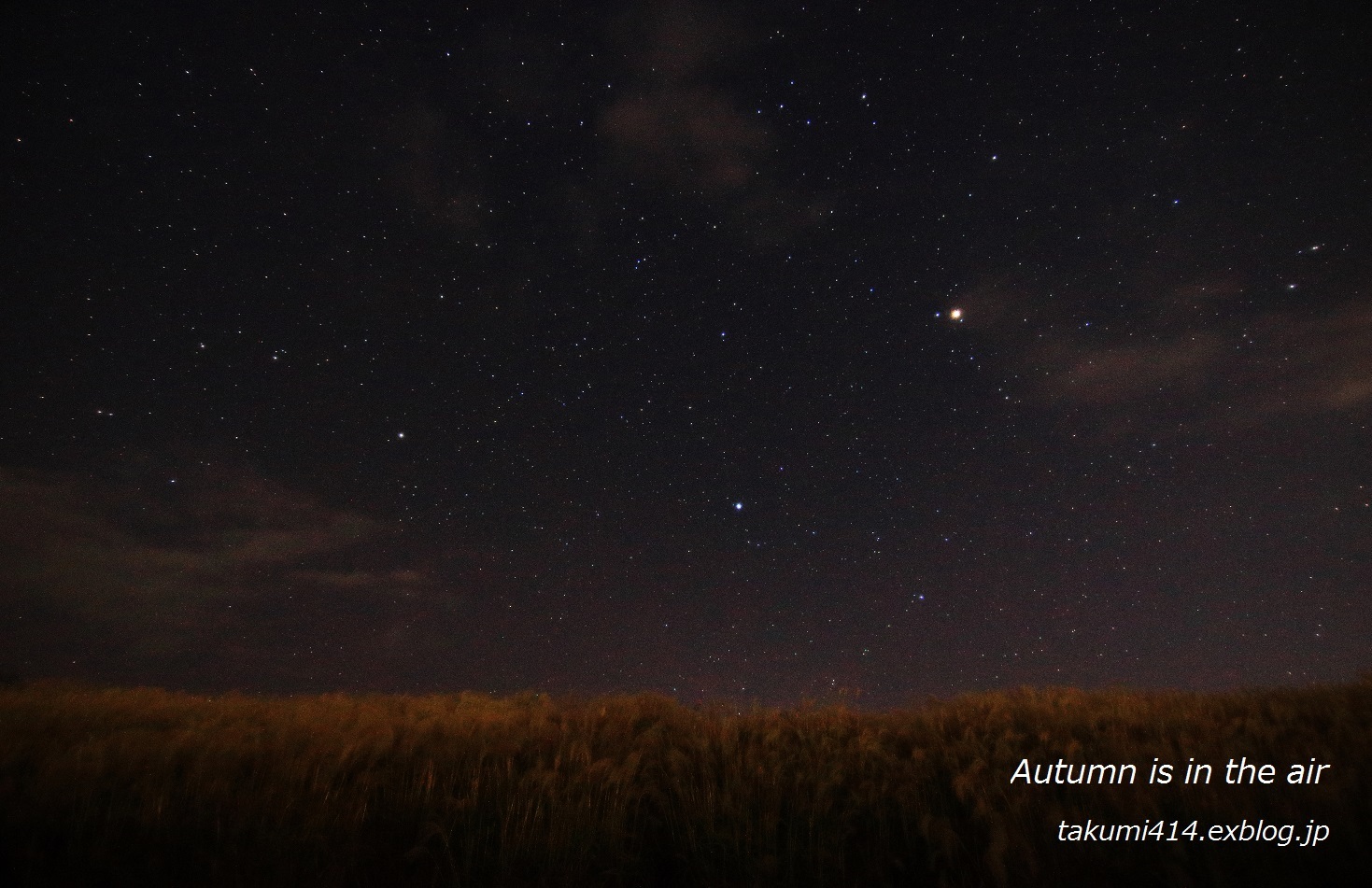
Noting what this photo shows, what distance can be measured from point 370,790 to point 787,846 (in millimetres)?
2921

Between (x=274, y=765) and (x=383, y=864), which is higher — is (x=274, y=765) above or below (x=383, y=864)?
above

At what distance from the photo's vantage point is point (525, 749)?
5297 millimetres

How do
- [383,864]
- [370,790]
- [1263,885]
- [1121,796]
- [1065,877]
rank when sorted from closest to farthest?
[1263,885] < [1065,877] < [383,864] < [1121,796] < [370,790]

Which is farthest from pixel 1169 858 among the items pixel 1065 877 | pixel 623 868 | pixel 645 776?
pixel 645 776

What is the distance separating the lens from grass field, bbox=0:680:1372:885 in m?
2.99

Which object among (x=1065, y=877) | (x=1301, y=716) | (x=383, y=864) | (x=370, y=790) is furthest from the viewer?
(x=1301, y=716)

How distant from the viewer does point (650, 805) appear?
422 cm

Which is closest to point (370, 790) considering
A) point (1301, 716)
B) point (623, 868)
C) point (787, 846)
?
point (623, 868)

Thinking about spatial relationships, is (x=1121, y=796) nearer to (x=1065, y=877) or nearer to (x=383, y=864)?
(x=1065, y=877)

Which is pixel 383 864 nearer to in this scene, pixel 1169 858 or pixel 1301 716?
pixel 1169 858

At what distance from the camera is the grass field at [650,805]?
2.99 meters

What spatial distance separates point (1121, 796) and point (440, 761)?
15.9 feet

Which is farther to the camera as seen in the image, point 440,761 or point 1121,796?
point 440,761

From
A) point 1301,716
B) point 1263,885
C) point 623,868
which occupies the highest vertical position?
point 1301,716
